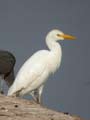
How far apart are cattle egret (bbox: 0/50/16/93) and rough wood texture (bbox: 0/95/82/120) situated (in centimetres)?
526

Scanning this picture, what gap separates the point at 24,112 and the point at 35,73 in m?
3.12

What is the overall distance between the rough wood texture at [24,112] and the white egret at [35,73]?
2.23 m

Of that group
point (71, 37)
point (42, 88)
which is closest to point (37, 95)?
point (42, 88)

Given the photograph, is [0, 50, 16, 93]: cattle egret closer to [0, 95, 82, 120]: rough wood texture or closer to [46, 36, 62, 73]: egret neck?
[46, 36, 62, 73]: egret neck

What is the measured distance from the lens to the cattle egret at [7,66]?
43.1 feet

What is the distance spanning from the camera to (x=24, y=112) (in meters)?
7.11

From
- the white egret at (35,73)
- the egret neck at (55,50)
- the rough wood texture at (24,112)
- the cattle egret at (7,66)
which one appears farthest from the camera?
the cattle egret at (7,66)

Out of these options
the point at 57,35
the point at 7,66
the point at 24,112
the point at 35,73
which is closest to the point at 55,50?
the point at 57,35

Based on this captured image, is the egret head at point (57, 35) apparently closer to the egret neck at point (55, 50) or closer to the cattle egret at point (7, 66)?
the egret neck at point (55, 50)

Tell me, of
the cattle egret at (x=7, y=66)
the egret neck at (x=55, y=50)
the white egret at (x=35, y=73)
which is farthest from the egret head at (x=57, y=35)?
the cattle egret at (x=7, y=66)

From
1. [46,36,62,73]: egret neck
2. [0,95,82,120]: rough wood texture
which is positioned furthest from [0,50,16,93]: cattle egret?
[0,95,82,120]: rough wood texture

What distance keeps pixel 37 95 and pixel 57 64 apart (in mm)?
821

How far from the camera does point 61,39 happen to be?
35.7ft

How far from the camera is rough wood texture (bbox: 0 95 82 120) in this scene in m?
6.84
